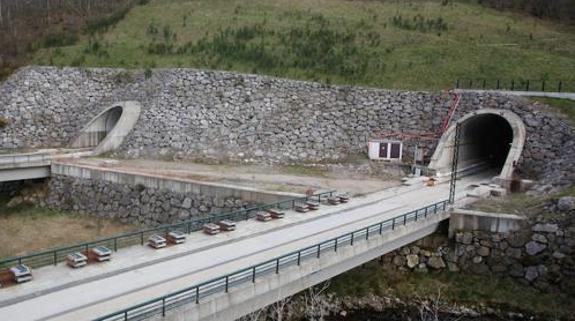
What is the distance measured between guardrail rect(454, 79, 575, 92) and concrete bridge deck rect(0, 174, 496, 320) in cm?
1924

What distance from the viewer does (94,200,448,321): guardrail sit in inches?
472

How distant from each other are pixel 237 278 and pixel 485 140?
3022cm

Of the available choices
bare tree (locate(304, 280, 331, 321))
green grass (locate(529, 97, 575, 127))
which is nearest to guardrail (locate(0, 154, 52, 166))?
bare tree (locate(304, 280, 331, 321))

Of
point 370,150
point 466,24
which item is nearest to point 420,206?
point 370,150

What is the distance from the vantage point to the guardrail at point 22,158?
3131 cm

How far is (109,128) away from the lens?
1609 inches

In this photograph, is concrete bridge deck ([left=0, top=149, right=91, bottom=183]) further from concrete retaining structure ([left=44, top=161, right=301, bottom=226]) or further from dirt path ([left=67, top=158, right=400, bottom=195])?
dirt path ([left=67, top=158, right=400, bottom=195])

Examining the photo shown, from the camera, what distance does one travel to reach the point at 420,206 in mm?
24359

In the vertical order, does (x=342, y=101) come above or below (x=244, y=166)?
above

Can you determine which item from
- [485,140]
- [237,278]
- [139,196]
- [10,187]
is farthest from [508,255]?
[10,187]

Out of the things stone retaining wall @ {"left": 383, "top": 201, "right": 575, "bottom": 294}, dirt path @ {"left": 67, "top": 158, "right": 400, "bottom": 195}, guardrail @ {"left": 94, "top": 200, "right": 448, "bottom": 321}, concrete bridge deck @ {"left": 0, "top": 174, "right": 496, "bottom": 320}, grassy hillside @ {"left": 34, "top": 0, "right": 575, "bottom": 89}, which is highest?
grassy hillside @ {"left": 34, "top": 0, "right": 575, "bottom": 89}

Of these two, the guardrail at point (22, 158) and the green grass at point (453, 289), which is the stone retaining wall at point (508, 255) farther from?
the guardrail at point (22, 158)

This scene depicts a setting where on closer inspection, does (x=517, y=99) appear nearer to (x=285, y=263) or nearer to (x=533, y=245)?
(x=533, y=245)

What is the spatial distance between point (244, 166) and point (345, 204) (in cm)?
1052
